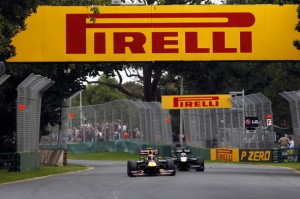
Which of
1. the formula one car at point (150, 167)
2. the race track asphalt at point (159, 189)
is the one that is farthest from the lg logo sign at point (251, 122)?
the race track asphalt at point (159, 189)

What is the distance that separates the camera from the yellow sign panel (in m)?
46.0

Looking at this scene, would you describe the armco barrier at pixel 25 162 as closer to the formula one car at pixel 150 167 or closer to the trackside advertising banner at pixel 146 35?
the trackside advertising banner at pixel 146 35

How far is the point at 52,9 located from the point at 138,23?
2991 millimetres

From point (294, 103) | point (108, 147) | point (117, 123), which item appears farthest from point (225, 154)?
point (108, 147)

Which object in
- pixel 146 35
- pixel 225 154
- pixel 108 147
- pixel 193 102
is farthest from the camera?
pixel 108 147

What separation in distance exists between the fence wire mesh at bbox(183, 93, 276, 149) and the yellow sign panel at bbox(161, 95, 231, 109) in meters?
0.99

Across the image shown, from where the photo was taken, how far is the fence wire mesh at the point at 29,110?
28344 millimetres

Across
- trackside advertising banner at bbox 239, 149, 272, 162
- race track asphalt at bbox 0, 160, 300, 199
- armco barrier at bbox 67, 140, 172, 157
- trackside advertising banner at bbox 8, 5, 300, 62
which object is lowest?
race track asphalt at bbox 0, 160, 300, 199

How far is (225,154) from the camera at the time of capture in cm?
4291

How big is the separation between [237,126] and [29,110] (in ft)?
51.5

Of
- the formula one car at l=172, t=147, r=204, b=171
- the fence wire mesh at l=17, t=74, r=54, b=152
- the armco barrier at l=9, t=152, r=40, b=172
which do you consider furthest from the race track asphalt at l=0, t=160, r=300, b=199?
the fence wire mesh at l=17, t=74, r=54, b=152

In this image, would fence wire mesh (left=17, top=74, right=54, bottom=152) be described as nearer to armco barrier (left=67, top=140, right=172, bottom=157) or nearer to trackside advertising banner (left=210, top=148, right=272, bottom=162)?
trackside advertising banner (left=210, top=148, right=272, bottom=162)

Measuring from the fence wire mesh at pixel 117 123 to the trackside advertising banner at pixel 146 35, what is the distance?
23.0 meters

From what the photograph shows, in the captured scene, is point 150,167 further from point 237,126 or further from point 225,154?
point 225,154
